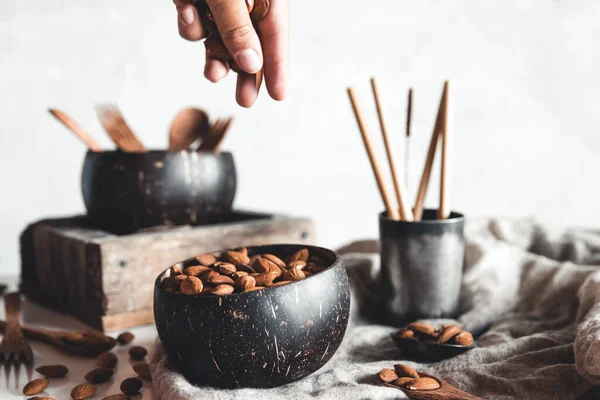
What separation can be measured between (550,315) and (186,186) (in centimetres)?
65

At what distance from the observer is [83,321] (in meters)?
1.02

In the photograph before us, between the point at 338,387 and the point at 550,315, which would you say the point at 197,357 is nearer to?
the point at 338,387

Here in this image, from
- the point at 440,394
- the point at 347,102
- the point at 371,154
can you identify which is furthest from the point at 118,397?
the point at 347,102

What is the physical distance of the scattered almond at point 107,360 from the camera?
0.79 meters

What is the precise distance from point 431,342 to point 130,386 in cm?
38

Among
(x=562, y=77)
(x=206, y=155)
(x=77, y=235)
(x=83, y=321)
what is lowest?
(x=83, y=321)

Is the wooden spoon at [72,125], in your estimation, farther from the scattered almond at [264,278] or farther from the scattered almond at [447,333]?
the scattered almond at [447,333]

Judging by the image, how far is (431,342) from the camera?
76 centimetres

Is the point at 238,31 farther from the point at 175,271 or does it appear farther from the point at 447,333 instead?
the point at 447,333

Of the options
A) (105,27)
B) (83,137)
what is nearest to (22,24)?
(105,27)

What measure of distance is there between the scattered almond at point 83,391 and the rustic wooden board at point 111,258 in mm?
261

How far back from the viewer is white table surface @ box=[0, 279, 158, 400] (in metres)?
0.72

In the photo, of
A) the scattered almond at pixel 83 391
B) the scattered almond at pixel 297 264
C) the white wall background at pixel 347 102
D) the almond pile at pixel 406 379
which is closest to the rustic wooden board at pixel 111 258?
the scattered almond at pixel 83 391

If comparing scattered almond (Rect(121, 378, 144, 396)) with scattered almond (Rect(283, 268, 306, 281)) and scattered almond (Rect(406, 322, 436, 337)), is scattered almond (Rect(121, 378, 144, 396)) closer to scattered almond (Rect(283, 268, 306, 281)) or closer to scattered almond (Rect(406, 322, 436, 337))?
scattered almond (Rect(283, 268, 306, 281))
